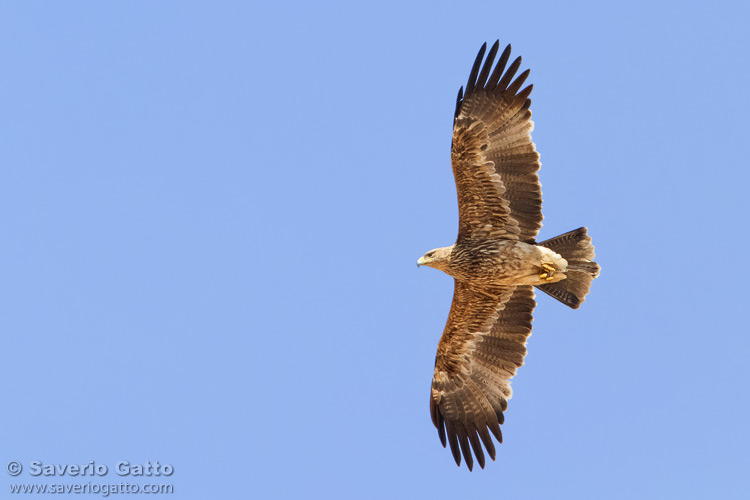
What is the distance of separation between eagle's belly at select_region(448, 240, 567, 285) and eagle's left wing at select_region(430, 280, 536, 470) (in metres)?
0.53

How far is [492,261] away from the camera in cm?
1387

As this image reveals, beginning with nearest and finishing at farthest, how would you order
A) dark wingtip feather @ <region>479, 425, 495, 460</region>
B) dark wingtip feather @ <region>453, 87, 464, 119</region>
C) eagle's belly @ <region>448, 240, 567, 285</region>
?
dark wingtip feather @ <region>453, 87, 464, 119</region> → eagle's belly @ <region>448, 240, 567, 285</region> → dark wingtip feather @ <region>479, 425, 495, 460</region>

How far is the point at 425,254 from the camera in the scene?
14195mm

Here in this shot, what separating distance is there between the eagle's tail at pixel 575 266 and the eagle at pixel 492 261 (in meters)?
0.01

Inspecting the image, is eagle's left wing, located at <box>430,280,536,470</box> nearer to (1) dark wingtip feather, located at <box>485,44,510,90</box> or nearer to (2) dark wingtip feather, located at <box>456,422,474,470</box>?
(2) dark wingtip feather, located at <box>456,422,474,470</box>

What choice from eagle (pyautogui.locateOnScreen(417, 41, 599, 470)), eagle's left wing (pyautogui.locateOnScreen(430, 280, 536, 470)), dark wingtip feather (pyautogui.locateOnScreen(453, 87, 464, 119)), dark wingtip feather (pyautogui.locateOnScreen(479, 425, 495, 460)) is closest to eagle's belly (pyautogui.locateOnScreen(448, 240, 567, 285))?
eagle (pyautogui.locateOnScreen(417, 41, 599, 470))

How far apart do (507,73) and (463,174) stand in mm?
1473

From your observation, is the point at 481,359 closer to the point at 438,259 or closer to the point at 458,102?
the point at 438,259

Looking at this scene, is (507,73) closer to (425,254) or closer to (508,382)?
(425,254)

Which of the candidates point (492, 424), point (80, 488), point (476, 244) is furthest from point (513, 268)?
point (80, 488)

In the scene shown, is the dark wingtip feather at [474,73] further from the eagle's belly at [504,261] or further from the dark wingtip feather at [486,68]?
the eagle's belly at [504,261]

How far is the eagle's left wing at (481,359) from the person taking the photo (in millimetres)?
14617

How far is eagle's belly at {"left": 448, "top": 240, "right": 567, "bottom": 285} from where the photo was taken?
45.4 feet

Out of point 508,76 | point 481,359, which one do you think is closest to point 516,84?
point 508,76
